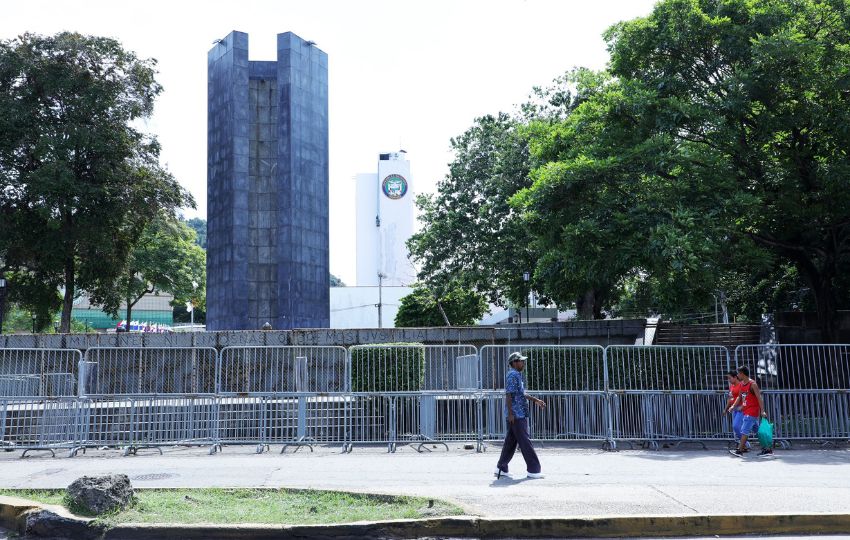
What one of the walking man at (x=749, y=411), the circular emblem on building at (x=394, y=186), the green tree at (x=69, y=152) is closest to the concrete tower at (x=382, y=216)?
the circular emblem on building at (x=394, y=186)

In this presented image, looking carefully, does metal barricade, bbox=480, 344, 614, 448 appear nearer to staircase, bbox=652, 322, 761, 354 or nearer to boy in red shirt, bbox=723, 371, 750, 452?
boy in red shirt, bbox=723, 371, 750, 452

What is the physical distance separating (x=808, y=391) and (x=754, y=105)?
6642 mm

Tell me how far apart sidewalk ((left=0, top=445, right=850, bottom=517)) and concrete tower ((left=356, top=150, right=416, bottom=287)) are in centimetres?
11386

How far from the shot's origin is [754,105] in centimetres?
1739

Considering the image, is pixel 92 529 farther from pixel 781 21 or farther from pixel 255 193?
pixel 255 193

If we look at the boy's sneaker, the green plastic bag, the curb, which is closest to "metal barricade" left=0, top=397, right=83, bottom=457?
the curb

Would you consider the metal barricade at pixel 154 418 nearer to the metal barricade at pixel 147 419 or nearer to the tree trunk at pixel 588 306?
the metal barricade at pixel 147 419

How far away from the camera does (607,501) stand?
27.5 feet

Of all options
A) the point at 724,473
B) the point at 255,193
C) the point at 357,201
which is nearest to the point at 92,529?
the point at 724,473

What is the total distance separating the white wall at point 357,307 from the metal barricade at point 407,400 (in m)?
71.5

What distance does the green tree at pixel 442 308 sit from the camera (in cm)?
3431

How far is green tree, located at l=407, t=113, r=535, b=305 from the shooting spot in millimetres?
29125

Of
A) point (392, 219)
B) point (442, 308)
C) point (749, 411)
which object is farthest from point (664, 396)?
point (392, 219)

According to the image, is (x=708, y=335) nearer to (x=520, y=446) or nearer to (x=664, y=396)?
(x=664, y=396)
